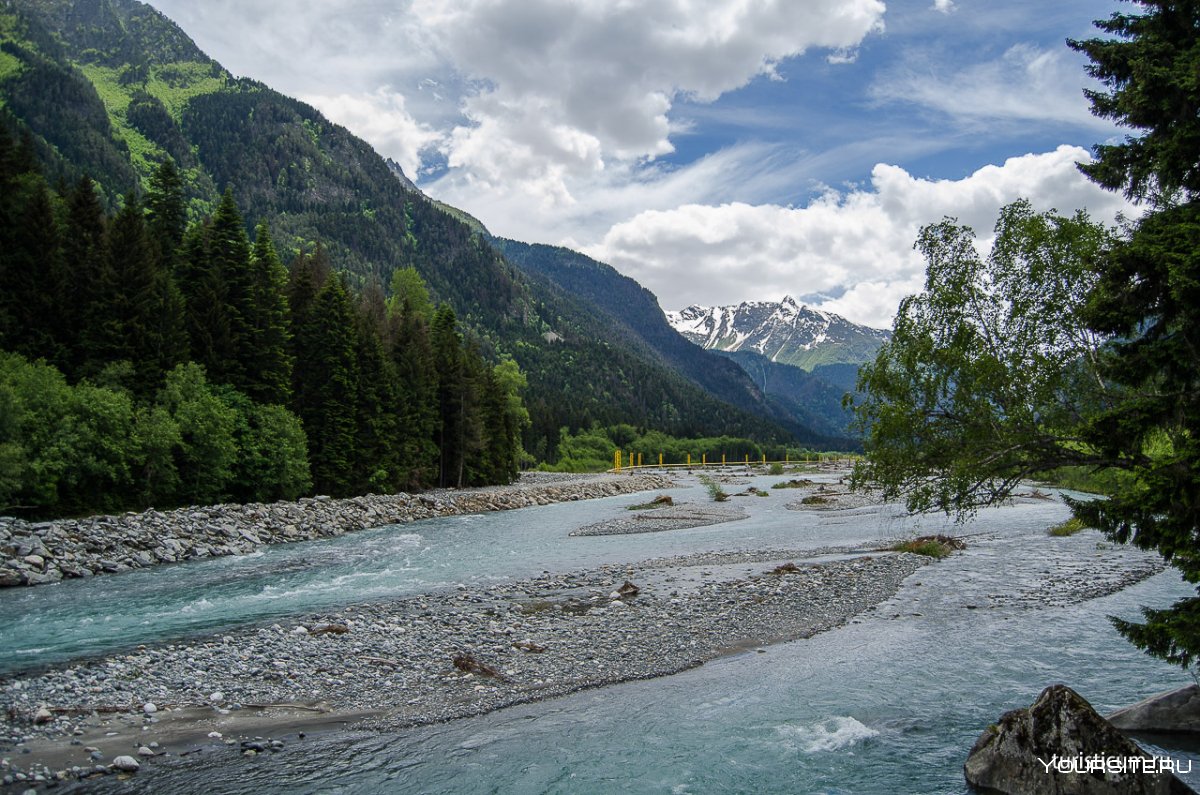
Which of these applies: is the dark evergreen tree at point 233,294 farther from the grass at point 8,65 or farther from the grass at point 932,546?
the grass at point 8,65

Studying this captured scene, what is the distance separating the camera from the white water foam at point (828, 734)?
11.3 m

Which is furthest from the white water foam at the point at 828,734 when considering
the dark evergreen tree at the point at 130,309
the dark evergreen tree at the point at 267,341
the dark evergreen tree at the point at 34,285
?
the dark evergreen tree at the point at 267,341

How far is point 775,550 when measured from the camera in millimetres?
33719

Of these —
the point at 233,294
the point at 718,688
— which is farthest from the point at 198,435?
the point at 718,688

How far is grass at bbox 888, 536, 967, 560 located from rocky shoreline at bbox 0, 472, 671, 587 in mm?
30290

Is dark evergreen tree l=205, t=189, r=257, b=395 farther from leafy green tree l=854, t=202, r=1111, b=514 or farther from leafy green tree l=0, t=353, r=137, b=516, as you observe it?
leafy green tree l=854, t=202, r=1111, b=514

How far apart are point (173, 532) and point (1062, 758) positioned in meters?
34.9

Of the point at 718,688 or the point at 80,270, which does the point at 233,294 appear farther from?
the point at 718,688

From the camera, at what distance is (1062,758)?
8.84 metres

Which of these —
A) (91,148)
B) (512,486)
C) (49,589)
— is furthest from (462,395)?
(91,148)

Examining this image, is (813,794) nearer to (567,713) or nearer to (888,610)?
(567,713)

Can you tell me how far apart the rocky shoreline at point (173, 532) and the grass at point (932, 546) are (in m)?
30.3

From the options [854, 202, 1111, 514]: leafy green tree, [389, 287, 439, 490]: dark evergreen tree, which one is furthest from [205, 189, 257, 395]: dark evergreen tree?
[854, 202, 1111, 514]: leafy green tree

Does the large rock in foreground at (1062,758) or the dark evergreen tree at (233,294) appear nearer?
the large rock in foreground at (1062,758)
